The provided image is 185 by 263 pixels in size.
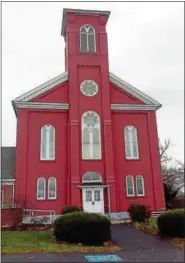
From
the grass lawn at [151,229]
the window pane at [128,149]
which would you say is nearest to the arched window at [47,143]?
the window pane at [128,149]

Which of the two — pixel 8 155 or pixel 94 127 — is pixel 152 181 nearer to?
pixel 94 127

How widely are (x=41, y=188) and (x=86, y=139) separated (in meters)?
5.59

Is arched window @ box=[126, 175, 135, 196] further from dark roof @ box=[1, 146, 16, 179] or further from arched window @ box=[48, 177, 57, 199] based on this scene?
dark roof @ box=[1, 146, 16, 179]

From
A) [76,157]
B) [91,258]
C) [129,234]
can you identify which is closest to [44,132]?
[76,157]

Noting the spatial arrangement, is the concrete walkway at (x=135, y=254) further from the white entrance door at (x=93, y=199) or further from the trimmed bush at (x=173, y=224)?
the white entrance door at (x=93, y=199)

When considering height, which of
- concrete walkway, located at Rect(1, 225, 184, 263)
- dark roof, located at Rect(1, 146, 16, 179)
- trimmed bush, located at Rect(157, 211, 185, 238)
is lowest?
concrete walkway, located at Rect(1, 225, 184, 263)

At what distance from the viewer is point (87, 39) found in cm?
3328

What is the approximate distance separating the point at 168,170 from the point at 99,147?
23.6 meters

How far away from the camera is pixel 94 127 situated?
100 feet

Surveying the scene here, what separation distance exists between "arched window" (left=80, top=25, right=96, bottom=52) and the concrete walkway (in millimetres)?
19553

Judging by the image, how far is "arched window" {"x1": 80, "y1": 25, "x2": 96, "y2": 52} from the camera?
32875 millimetres

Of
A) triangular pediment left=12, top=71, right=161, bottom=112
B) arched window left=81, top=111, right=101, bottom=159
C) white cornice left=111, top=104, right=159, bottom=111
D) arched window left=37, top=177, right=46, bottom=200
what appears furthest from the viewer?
white cornice left=111, top=104, right=159, bottom=111

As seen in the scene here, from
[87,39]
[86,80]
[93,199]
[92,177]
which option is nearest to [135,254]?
[93,199]

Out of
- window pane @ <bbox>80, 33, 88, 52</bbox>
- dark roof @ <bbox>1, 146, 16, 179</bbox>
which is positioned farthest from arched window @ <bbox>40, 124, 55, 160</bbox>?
window pane @ <bbox>80, 33, 88, 52</bbox>
